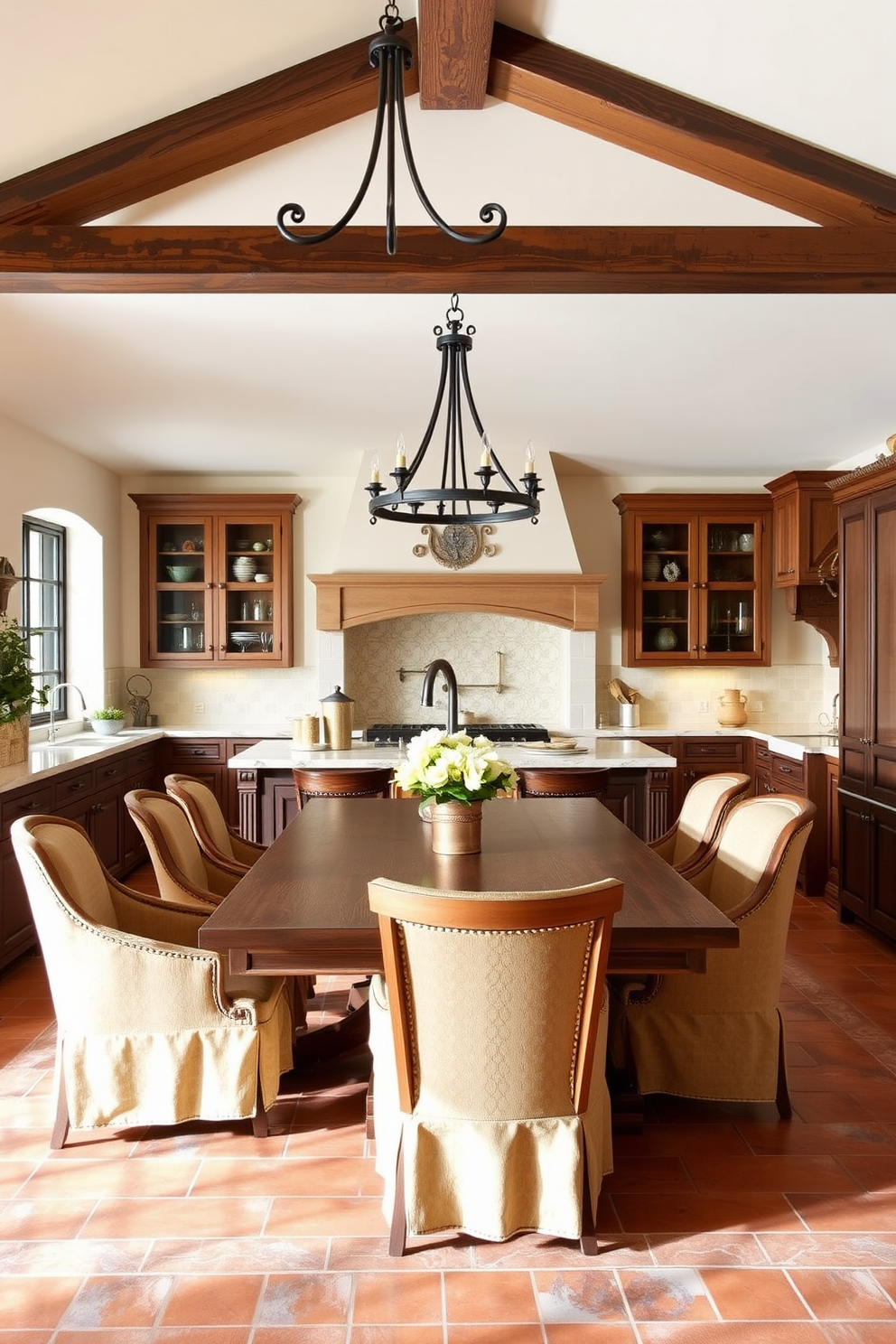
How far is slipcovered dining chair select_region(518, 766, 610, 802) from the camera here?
15.5ft

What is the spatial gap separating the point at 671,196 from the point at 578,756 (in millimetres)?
2559

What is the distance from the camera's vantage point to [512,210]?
3613mm

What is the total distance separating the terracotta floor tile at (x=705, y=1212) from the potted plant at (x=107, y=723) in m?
4.86

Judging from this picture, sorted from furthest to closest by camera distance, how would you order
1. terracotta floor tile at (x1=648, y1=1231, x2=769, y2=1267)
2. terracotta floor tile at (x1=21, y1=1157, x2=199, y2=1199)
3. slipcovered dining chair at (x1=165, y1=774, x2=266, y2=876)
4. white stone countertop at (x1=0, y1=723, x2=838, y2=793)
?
1. white stone countertop at (x1=0, y1=723, x2=838, y2=793)
2. slipcovered dining chair at (x1=165, y1=774, x2=266, y2=876)
3. terracotta floor tile at (x1=21, y1=1157, x2=199, y2=1199)
4. terracotta floor tile at (x1=648, y1=1231, x2=769, y2=1267)

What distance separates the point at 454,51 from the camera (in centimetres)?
304

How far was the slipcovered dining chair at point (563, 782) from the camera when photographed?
4.73m

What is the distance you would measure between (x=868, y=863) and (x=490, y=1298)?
332cm

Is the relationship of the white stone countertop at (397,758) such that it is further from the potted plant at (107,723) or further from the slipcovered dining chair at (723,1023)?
the slipcovered dining chair at (723,1023)

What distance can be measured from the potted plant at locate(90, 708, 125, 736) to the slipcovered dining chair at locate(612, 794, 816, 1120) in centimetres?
450

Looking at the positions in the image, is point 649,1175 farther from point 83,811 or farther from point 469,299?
point 83,811

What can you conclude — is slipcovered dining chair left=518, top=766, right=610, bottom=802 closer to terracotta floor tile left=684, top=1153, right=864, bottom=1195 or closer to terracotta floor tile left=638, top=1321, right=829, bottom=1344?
terracotta floor tile left=684, top=1153, right=864, bottom=1195

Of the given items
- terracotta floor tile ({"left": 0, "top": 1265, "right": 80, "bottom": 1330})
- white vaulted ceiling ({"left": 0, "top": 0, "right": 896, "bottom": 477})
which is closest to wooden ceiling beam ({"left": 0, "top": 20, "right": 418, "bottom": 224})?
white vaulted ceiling ({"left": 0, "top": 0, "right": 896, "bottom": 477})

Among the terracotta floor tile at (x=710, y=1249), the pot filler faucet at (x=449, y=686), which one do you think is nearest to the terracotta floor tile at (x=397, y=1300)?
the terracotta floor tile at (x=710, y=1249)

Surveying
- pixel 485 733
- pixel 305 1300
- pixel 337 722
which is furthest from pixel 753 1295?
pixel 485 733
